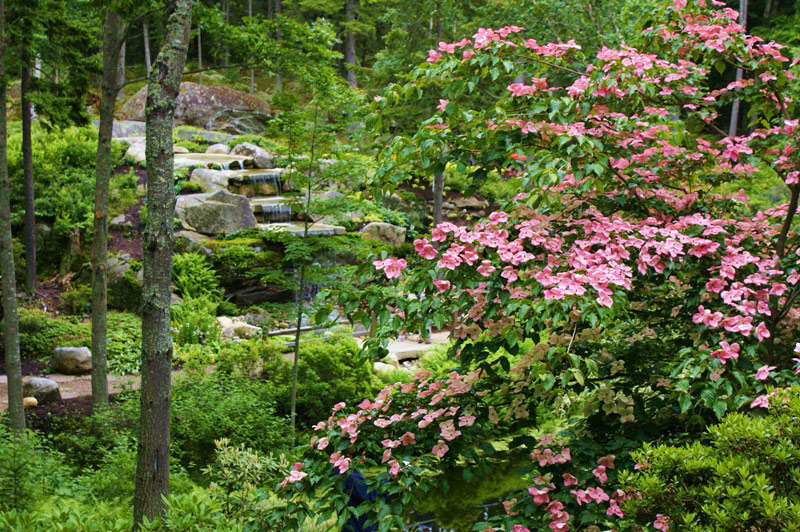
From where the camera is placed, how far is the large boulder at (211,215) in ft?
43.5

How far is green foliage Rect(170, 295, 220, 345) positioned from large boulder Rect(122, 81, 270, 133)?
44.5ft

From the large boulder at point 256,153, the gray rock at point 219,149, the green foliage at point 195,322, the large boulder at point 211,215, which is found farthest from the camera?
the gray rock at point 219,149

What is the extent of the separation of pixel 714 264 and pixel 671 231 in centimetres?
35

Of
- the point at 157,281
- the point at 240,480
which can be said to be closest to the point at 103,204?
the point at 157,281

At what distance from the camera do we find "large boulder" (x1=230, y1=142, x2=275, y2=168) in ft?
58.6

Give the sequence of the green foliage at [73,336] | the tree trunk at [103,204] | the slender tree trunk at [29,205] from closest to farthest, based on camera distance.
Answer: the tree trunk at [103,204], the green foliage at [73,336], the slender tree trunk at [29,205]

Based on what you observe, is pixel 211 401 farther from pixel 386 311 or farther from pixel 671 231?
pixel 671 231

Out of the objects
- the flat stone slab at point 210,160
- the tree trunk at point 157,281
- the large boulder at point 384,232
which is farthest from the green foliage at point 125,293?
the tree trunk at point 157,281

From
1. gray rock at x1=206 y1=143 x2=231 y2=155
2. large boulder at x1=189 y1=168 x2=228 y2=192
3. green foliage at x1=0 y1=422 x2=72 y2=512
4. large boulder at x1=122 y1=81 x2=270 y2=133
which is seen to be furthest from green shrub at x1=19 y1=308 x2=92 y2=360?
Result: large boulder at x1=122 y1=81 x2=270 y2=133

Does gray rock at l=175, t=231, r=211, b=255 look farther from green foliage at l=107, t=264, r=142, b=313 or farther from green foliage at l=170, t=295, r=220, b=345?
green foliage at l=170, t=295, r=220, b=345

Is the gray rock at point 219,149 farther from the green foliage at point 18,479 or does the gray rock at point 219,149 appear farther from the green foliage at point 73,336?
the green foliage at point 18,479

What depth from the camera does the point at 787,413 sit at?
7.23ft

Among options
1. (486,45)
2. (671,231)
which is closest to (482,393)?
(671,231)

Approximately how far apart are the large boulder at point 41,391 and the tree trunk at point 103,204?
1.67 metres
